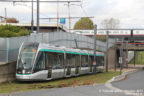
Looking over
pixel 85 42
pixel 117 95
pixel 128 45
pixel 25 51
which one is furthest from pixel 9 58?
pixel 128 45

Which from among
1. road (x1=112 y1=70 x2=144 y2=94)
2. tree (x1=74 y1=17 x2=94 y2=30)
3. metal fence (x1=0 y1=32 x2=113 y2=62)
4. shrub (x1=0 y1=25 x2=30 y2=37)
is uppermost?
tree (x1=74 y1=17 x2=94 y2=30)

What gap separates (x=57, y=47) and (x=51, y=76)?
8.59ft

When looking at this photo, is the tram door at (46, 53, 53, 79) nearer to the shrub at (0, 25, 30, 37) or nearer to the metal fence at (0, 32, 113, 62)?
the metal fence at (0, 32, 113, 62)

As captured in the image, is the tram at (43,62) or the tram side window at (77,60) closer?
the tram at (43,62)

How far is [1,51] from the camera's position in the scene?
20.2 m

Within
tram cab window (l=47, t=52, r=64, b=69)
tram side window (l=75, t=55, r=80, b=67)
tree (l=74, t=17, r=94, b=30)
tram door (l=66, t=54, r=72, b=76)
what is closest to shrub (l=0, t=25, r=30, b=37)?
tram side window (l=75, t=55, r=80, b=67)

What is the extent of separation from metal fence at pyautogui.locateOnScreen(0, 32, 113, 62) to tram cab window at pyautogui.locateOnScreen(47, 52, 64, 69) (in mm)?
3435

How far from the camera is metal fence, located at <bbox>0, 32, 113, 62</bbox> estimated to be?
66.7ft

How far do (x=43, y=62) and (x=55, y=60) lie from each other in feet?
6.64

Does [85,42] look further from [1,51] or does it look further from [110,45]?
[1,51]

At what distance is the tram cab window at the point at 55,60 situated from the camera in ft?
64.3

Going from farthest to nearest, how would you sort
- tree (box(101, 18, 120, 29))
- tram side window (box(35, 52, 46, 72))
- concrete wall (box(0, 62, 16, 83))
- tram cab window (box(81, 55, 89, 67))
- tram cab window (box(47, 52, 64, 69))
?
1. tree (box(101, 18, 120, 29))
2. tram cab window (box(81, 55, 89, 67))
3. tram cab window (box(47, 52, 64, 69))
4. concrete wall (box(0, 62, 16, 83))
5. tram side window (box(35, 52, 46, 72))

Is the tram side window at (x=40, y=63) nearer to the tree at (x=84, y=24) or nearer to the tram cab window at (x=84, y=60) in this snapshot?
the tram cab window at (x=84, y=60)

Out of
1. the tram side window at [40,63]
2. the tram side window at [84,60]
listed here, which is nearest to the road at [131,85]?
the tram side window at [40,63]
